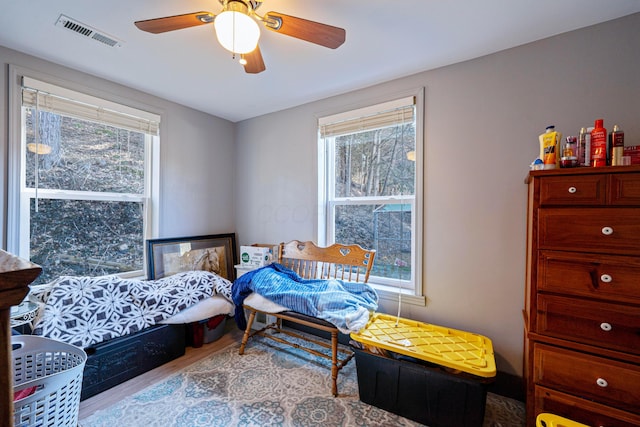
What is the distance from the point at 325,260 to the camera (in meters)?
2.56

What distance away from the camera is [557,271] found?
1.42m

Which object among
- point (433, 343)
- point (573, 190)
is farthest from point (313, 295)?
point (573, 190)

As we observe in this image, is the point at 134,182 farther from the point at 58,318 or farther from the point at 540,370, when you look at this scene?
the point at 540,370

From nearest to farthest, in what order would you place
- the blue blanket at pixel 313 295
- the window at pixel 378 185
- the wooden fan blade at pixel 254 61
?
the wooden fan blade at pixel 254 61 → the blue blanket at pixel 313 295 → the window at pixel 378 185

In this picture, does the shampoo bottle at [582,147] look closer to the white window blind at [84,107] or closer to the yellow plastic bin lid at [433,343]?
the yellow plastic bin lid at [433,343]

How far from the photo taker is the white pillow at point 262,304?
7.36 feet

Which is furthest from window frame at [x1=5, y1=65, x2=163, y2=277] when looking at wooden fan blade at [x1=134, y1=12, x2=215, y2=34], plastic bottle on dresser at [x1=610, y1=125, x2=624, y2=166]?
plastic bottle on dresser at [x1=610, y1=125, x2=624, y2=166]

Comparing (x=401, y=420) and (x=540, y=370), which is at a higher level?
(x=540, y=370)

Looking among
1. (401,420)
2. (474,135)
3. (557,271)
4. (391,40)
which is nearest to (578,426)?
(557,271)

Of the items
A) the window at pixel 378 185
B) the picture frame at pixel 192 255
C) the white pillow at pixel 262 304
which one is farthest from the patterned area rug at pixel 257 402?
the picture frame at pixel 192 255

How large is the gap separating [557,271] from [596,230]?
0.84 feet

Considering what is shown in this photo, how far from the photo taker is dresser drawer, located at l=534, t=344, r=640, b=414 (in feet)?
4.13

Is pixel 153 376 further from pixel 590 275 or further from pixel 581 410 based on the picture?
pixel 590 275

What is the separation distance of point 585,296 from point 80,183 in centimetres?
354
